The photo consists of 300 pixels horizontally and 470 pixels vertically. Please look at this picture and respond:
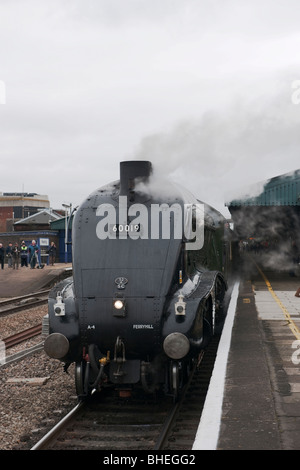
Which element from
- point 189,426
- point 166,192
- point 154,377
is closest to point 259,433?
point 189,426

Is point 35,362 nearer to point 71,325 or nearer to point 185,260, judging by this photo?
point 71,325

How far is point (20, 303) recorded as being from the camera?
20.5 meters

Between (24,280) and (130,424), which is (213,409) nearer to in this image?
(130,424)

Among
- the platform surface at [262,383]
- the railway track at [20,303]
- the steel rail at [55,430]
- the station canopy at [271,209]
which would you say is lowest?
the railway track at [20,303]

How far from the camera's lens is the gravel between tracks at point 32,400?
727cm

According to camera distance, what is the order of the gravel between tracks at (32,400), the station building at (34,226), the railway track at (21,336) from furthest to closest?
1. the station building at (34,226)
2. the railway track at (21,336)
3. the gravel between tracks at (32,400)

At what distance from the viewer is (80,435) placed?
7066 mm

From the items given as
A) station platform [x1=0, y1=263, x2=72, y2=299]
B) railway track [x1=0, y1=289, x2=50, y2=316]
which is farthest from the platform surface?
station platform [x1=0, y1=263, x2=72, y2=299]

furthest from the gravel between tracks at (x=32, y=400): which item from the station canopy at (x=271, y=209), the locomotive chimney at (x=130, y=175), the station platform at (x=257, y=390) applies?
the station canopy at (x=271, y=209)

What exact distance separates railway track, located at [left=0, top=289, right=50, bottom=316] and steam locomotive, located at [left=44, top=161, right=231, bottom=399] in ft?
34.8

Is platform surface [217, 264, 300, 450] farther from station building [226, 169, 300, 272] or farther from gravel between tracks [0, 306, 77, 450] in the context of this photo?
station building [226, 169, 300, 272]

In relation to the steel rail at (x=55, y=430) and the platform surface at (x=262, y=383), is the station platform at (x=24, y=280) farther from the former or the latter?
the steel rail at (x=55, y=430)

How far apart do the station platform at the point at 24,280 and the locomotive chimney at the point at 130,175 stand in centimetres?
1706
